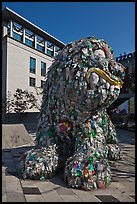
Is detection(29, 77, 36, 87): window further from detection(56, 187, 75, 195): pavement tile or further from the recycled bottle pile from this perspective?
detection(56, 187, 75, 195): pavement tile

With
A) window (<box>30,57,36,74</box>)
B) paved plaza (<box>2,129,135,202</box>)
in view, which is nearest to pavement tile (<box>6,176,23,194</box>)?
paved plaza (<box>2,129,135,202</box>)

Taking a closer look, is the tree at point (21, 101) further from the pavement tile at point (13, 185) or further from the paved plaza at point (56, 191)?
the pavement tile at point (13, 185)

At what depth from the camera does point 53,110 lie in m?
3.62

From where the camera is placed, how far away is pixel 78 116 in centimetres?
345

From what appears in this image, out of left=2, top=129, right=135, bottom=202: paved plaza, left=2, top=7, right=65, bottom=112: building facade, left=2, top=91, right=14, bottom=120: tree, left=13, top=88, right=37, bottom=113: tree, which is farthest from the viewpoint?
Answer: left=2, top=7, right=65, bottom=112: building facade

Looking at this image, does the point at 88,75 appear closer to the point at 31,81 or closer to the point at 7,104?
the point at 7,104

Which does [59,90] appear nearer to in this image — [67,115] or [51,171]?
[67,115]

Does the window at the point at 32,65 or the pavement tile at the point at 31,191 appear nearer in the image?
the pavement tile at the point at 31,191

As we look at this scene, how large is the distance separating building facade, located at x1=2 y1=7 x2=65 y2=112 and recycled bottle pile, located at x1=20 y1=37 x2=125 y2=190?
1623 centimetres

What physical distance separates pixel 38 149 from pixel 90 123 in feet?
2.89

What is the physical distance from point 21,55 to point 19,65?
1.17 meters

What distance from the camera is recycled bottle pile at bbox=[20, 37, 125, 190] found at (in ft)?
10.0

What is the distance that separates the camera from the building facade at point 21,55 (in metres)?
20.8

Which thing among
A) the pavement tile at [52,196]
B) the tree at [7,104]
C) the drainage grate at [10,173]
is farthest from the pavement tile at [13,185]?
the tree at [7,104]
